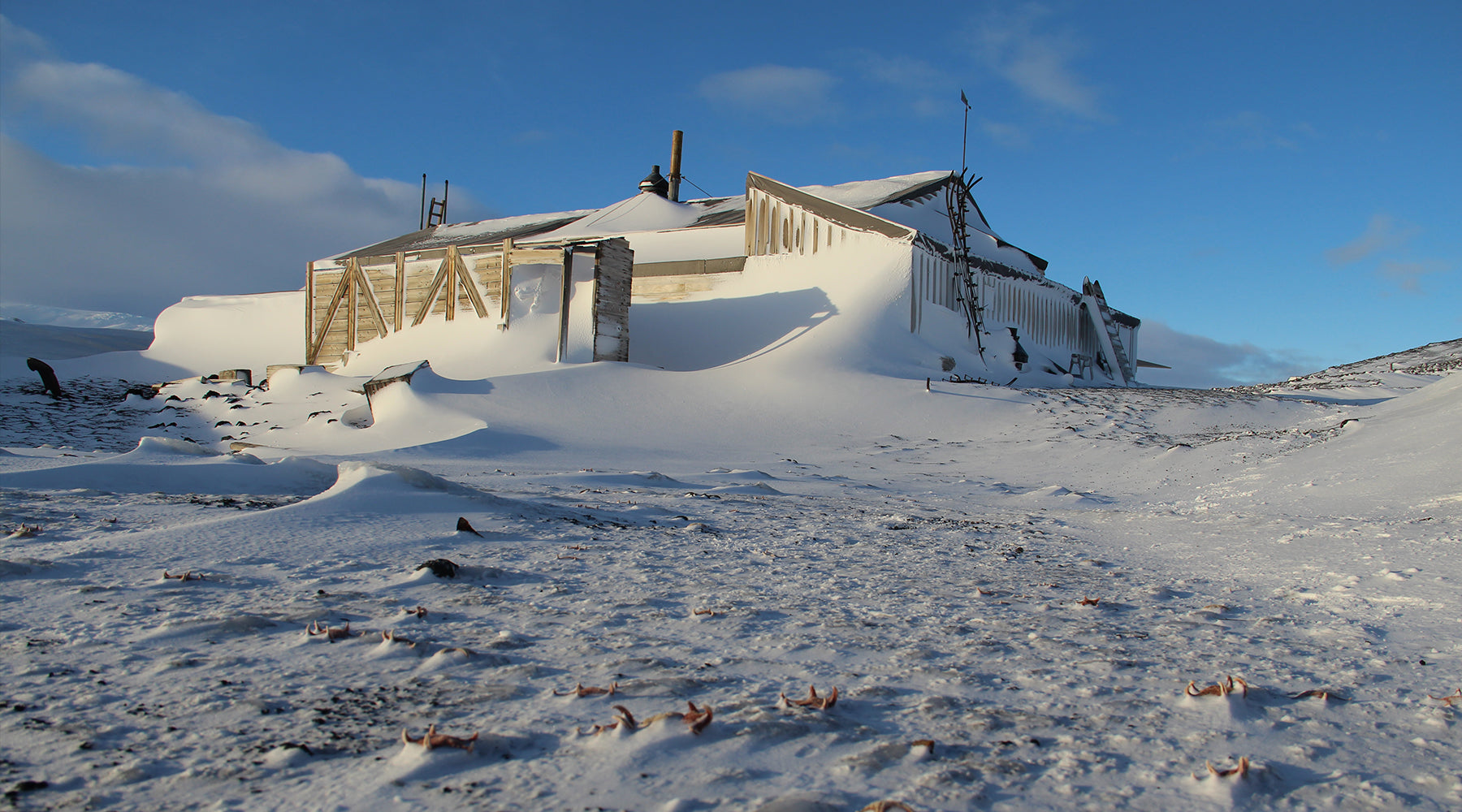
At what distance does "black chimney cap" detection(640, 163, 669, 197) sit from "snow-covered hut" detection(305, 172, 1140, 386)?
10.3 feet

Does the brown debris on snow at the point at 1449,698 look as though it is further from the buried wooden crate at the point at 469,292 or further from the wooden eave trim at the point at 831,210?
the wooden eave trim at the point at 831,210

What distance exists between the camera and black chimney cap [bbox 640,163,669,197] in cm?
2909

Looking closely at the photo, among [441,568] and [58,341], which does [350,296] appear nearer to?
[58,341]

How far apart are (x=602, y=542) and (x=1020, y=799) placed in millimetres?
2781

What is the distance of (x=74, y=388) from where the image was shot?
51.1 ft

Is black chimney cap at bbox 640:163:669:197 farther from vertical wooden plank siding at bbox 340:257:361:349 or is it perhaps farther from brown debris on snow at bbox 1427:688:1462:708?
brown debris on snow at bbox 1427:688:1462:708

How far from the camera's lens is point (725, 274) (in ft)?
64.5

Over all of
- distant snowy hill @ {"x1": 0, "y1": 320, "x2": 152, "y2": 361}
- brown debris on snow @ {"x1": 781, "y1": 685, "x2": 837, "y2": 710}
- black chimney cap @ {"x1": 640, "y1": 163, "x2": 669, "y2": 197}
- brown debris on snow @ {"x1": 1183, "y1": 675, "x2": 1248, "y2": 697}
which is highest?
black chimney cap @ {"x1": 640, "y1": 163, "x2": 669, "y2": 197}

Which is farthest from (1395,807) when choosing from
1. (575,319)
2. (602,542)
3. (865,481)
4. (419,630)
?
(575,319)

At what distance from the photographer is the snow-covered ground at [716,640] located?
180 centimetres

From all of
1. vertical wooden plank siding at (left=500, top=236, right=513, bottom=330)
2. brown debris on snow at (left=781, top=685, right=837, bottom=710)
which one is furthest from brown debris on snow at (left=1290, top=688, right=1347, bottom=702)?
vertical wooden plank siding at (left=500, top=236, right=513, bottom=330)

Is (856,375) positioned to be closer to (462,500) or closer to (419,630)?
(462,500)

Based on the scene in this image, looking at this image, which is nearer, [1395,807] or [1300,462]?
[1395,807]

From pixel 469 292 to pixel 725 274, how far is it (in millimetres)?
6025
